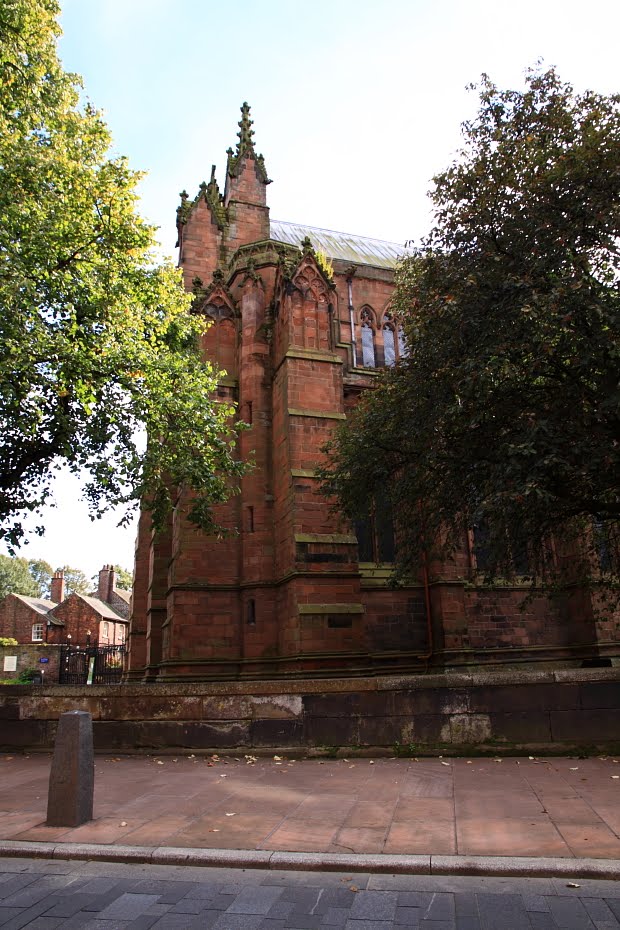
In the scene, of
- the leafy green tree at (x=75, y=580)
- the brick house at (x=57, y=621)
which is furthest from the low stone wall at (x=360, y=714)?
the leafy green tree at (x=75, y=580)

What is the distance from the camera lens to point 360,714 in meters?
8.34

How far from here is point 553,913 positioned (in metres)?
3.45

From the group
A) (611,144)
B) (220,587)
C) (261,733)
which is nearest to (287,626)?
(220,587)

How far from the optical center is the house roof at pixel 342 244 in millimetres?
23703

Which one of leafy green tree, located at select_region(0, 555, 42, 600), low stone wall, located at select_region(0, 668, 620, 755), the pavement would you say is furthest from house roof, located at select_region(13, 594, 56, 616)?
the pavement

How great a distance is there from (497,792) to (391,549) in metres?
10.8

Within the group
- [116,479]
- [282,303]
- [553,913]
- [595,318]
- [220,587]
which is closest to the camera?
[553,913]

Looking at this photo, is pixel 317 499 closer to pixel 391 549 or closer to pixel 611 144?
pixel 391 549

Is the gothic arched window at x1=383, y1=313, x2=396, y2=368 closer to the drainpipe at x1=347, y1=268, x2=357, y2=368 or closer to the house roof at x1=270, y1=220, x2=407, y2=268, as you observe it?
the drainpipe at x1=347, y1=268, x2=357, y2=368

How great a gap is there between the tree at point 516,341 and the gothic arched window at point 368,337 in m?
8.42

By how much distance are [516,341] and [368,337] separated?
1197 cm

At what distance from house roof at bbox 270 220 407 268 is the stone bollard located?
19408 millimetres

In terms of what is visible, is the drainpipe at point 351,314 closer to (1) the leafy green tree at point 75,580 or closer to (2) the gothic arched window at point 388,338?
(2) the gothic arched window at point 388,338

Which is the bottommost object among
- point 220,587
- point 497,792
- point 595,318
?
point 497,792
